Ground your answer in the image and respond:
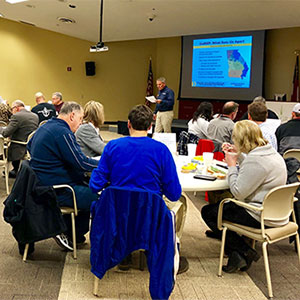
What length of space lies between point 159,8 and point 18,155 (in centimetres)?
448

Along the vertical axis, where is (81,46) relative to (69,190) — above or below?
above

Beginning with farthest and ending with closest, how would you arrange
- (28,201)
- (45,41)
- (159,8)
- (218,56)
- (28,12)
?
(45,41)
(218,56)
(28,12)
(159,8)
(28,201)

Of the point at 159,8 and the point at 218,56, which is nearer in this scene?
the point at 159,8

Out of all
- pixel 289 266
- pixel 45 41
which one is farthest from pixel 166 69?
pixel 289 266

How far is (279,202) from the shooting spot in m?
2.67

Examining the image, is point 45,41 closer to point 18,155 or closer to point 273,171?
point 18,155

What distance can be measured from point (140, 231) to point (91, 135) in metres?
1.49

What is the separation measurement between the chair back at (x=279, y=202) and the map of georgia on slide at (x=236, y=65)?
8.66 m

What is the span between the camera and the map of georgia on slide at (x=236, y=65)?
10891 mm

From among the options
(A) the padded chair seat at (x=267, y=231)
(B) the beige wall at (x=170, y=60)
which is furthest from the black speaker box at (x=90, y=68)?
(A) the padded chair seat at (x=267, y=231)

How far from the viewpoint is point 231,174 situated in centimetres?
279

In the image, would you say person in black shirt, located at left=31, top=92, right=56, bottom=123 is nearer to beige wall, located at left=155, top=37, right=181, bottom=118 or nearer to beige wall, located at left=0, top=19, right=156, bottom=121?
beige wall, located at left=0, top=19, right=156, bottom=121

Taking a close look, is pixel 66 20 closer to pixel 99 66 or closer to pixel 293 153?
pixel 99 66

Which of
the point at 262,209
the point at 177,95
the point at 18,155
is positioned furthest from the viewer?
the point at 177,95
